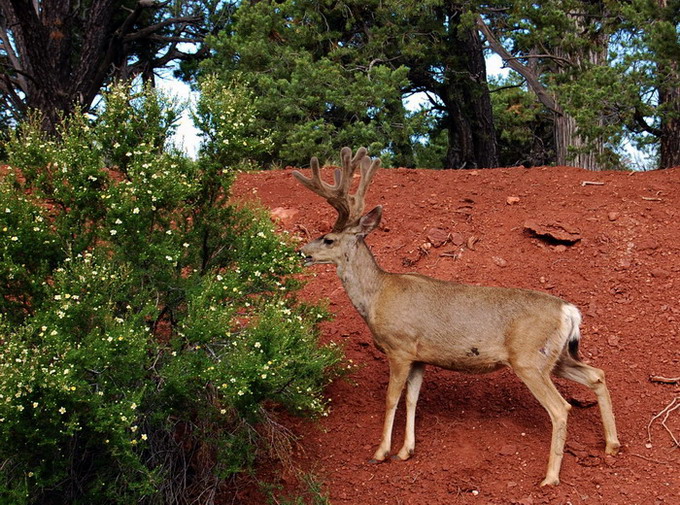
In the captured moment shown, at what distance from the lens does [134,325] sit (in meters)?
6.32

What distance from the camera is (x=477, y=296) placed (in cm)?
727

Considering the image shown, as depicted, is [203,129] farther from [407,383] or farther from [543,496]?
[543,496]

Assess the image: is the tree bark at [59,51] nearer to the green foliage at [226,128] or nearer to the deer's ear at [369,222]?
the green foliage at [226,128]

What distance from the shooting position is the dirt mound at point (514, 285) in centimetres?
686

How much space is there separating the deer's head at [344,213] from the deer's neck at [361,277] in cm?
6

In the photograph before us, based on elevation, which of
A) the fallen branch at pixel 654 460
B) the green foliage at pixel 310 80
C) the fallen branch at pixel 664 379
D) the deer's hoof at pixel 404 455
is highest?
the green foliage at pixel 310 80

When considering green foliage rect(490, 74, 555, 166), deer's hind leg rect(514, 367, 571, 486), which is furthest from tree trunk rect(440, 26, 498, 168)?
deer's hind leg rect(514, 367, 571, 486)

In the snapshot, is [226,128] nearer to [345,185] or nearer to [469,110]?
[345,185]

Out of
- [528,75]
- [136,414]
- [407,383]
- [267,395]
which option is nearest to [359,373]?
[407,383]

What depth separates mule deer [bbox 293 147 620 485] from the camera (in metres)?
6.77

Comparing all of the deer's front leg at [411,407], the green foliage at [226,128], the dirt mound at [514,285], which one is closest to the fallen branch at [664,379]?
the dirt mound at [514,285]

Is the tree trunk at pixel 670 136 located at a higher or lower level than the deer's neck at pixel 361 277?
higher

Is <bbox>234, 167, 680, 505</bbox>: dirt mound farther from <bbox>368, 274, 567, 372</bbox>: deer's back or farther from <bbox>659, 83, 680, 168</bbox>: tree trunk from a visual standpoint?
<bbox>659, 83, 680, 168</bbox>: tree trunk

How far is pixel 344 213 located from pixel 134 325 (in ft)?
7.75
